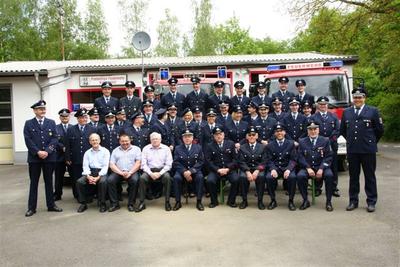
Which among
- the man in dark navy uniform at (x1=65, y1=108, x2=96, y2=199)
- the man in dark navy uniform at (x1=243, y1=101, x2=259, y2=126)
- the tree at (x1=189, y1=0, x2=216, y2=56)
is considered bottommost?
the man in dark navy uniform at (x1=65, y1=108, x2=96, y2=199)

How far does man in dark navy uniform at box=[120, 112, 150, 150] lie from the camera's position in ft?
29.8

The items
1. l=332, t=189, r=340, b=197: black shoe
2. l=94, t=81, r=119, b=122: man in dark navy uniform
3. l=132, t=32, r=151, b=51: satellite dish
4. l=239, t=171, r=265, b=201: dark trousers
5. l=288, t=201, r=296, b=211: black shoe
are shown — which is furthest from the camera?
l=132, t=32, r=151, b=51: satellite dish

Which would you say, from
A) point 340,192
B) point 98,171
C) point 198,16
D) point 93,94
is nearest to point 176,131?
point 98,171

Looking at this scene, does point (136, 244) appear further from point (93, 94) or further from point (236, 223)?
point (93, 94)

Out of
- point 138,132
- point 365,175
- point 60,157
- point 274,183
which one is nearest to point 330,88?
point 365,175

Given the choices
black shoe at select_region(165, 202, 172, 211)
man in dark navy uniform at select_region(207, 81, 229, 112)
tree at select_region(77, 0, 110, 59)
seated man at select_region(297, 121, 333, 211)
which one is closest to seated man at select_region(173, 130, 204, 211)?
black shoe at select_region(165, 202, 172, 211)

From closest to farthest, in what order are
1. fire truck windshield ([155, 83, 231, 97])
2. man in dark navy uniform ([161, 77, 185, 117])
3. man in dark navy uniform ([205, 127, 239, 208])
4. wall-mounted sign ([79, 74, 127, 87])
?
man in dark navy uniform ([205, 127, 239, 208]) → man in dark navy uniform ([161, 77, 185, 117]) → fire truck windshield ([155, 83, 231, 97]) → wall-mounted sign ([79, 74, 127, 87])

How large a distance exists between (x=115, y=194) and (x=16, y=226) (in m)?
1.75

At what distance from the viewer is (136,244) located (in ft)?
19.9

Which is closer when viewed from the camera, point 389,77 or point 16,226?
point 16,226

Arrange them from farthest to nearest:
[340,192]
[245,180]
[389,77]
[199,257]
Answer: [389,77] < [340,192] < [245,180] < [199,257]

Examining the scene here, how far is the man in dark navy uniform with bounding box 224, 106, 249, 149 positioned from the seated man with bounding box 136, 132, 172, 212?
4.50 feet

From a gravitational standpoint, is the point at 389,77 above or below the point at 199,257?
above

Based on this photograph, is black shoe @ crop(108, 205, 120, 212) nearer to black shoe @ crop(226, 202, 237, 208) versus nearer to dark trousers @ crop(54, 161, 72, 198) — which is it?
dark trousers @ crop(54, 161, 72, 198)
